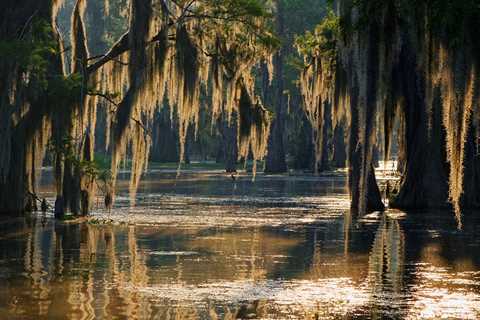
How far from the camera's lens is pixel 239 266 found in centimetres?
1767

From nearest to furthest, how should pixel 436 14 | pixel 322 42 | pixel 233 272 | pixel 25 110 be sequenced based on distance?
pixel 436 14 < pixel 233 272 < pixel 25 110 < pixel 322 42

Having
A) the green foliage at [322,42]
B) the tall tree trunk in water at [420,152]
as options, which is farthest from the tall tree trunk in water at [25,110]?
the tall tree trunk in water at [420,152]

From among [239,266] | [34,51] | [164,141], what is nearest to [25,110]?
[34,51]

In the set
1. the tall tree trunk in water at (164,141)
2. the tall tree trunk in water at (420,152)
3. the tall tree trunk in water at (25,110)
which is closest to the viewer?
the tall tree trunk in water at (25,110)

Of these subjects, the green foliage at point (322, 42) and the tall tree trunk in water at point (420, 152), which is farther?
the green foliage at point (322, 42)

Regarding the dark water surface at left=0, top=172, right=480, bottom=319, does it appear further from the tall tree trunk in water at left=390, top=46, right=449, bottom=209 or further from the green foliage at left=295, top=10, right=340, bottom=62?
the green foliage at left=295, top=10, right=340, bottom=62

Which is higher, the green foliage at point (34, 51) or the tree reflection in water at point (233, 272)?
the green foliage at point (34, 51)

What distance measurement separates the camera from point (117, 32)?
10212 centimetres


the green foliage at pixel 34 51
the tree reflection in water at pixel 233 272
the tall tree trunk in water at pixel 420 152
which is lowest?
the tree reflection in water at pixel 233 272

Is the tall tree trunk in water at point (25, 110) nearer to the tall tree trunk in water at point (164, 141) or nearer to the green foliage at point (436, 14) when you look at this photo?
the green foliage at point (436, 14)

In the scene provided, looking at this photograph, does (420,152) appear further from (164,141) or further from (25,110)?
(164,141)

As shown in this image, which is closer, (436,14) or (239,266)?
(436,14)

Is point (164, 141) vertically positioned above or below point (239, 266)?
above

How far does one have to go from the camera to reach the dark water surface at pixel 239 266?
13094mm
